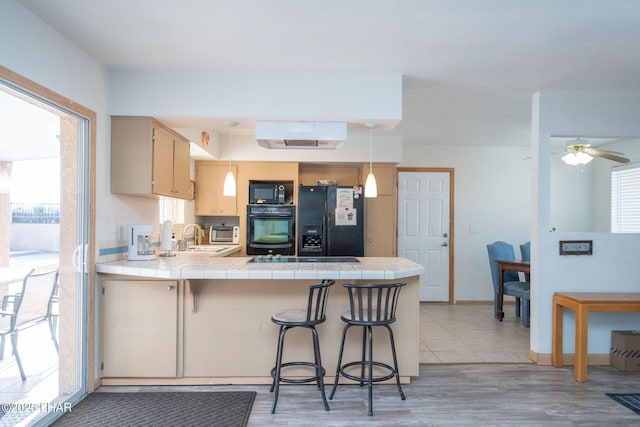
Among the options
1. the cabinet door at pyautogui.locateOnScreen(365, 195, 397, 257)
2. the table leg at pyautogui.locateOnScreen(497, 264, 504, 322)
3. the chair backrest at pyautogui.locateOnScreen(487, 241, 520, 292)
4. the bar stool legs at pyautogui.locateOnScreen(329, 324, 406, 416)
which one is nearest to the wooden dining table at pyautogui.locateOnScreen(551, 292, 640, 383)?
the bar stool legs at pyautogui.locateOnScreen(329, 324, 406, 416)

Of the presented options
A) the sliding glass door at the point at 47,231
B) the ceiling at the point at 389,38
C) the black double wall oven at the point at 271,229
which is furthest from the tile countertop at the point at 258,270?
the black double wall oven at the point at 271,229

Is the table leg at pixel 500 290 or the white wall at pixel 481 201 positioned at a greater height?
the white wall at pixel 481 201

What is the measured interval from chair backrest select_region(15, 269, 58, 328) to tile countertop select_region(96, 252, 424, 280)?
33cm

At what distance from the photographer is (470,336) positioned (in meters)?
4.47

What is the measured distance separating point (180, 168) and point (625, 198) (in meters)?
4.98

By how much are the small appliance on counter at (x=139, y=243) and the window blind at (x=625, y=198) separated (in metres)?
4.72

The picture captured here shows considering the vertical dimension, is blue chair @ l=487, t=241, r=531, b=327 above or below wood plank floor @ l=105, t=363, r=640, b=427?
above

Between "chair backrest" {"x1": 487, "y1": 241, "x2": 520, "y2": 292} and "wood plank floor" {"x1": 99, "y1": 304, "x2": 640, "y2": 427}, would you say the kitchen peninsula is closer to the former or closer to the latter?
"wood plank floor" {"x1": 99, "y1": 304, "x2": 640, "y2": 427}

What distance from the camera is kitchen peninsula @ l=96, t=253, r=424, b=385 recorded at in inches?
120

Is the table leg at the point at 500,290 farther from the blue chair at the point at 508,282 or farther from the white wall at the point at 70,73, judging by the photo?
the white wall at the point at 70,73

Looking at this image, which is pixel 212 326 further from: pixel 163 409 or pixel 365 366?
pixel 365 366

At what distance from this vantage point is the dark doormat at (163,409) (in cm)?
253

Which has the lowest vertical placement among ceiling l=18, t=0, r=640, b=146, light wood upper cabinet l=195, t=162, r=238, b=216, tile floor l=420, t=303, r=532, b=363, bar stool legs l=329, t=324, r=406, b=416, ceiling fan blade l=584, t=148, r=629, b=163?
tile floor l=420, t=303, r=532, b=363

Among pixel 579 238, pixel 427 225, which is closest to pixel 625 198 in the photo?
pixel 579 238
